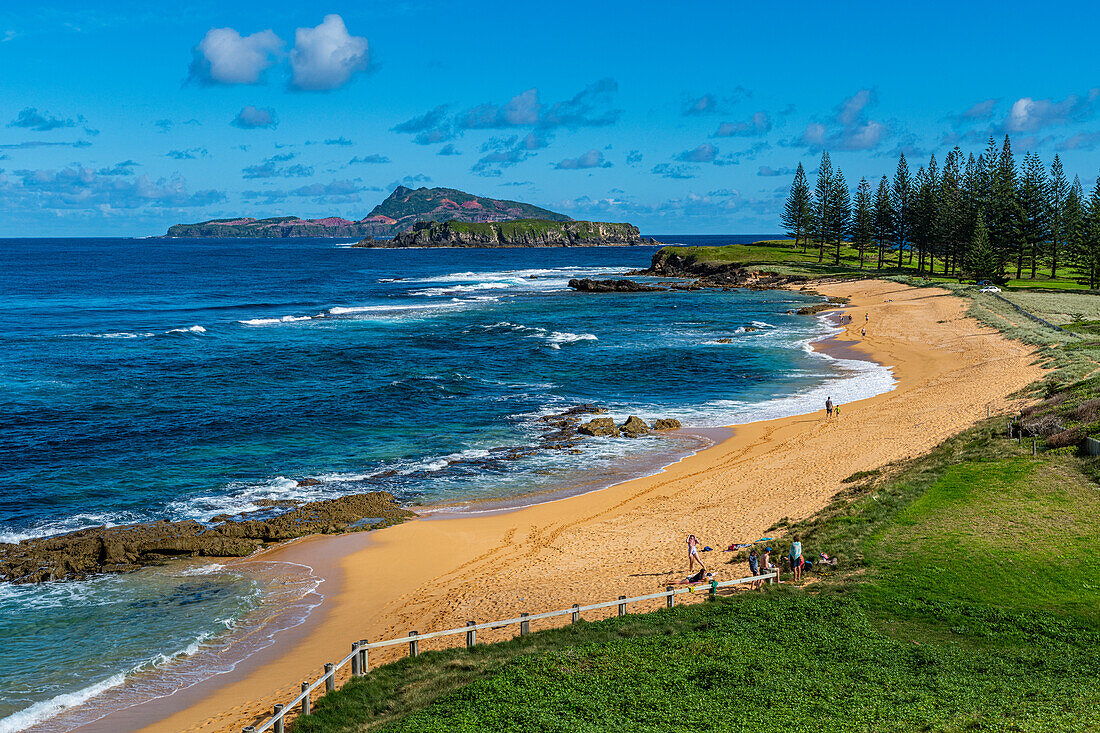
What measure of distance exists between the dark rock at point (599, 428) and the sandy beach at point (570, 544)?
16.7ft

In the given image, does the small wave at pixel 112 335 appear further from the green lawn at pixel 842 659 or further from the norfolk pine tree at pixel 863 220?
the norfolk pine tree at pixel 863 220

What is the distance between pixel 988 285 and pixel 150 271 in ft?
437

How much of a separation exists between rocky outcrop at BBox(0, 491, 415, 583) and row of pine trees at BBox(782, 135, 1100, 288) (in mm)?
79759

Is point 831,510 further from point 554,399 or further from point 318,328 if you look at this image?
point 318,328

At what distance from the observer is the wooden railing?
11883mm

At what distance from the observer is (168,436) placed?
109ft

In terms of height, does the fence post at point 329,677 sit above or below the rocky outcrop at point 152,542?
above

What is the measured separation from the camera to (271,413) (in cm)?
3756

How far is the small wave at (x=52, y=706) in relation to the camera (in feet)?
45.4

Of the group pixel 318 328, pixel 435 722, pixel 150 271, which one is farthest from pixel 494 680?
pixel 150 271

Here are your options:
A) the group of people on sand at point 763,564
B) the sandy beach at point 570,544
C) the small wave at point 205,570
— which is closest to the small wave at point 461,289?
the sandy beach at point 570,544

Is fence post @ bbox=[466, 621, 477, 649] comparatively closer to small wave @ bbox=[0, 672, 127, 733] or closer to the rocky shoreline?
small wave @ bbox=[0, 672, 127, 733]

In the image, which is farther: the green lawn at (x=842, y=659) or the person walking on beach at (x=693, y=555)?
the person walking on beach at (x=693, y=555)

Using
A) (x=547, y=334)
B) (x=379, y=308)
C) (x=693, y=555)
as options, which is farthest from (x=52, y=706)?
(x=379, y=308)
